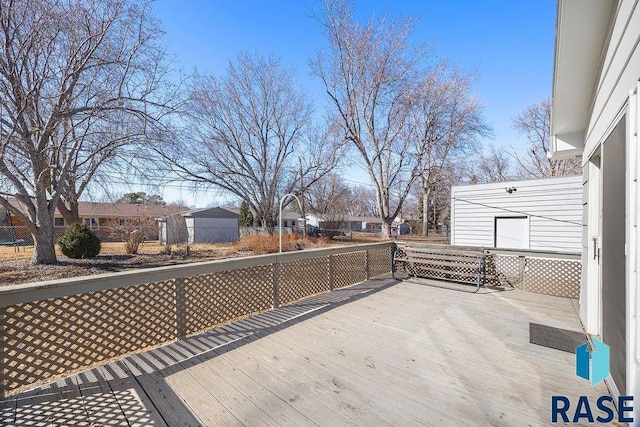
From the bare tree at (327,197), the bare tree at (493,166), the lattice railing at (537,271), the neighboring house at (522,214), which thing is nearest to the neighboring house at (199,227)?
the bare tree at (327,197)

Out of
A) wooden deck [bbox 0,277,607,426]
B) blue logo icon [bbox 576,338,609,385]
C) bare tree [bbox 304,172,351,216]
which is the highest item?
bare tree [bbox 304,172,351,216]

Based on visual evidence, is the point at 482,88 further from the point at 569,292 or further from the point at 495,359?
the point at 495,359

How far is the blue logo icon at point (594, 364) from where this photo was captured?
2182 millimetres

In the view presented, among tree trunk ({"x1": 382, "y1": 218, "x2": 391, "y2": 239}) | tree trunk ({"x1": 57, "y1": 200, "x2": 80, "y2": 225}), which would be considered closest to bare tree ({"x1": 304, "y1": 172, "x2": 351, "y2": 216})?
tree trunk ({"x1": 382, "y1": 218, "x2": 391, "y2": 239})

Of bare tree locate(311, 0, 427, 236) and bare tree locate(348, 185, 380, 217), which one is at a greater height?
bare tree locate(311, 0, 427, 236)

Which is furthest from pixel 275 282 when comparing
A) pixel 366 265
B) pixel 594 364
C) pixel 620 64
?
pixel 620 64

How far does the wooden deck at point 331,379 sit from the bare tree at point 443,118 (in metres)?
14.7

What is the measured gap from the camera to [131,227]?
1692 cm

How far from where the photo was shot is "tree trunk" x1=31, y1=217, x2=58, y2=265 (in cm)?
889

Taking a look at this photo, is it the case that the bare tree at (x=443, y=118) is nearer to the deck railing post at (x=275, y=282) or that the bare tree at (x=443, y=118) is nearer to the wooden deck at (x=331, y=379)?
the deck railing post at (x=275, y=282)

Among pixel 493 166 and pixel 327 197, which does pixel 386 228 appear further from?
pixel 493 166

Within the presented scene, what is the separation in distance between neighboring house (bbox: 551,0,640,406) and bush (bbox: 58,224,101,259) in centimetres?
1394

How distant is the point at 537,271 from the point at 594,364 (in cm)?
324

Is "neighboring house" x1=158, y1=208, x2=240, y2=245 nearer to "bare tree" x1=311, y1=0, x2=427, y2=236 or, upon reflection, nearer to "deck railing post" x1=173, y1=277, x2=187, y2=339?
"bare tree" x1=311, y1=0, x2=427, y2=236
